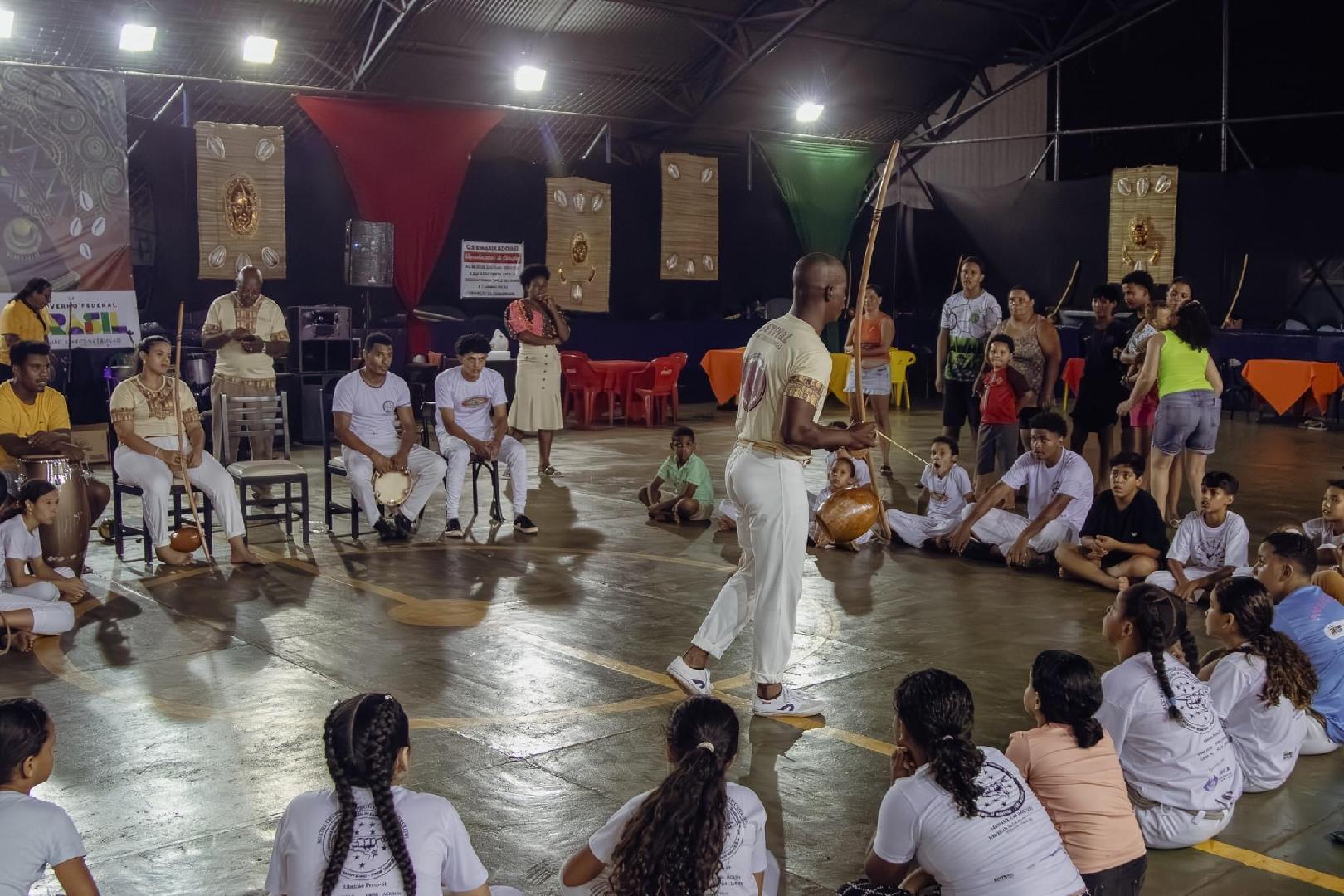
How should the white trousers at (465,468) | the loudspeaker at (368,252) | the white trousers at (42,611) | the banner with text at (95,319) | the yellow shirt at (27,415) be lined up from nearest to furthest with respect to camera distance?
the white trousers at (42,611), the yellow shirt at (27,415), the white trousers at (465,468), the banner with text at (95,319), the loudspeaker at (368,252)

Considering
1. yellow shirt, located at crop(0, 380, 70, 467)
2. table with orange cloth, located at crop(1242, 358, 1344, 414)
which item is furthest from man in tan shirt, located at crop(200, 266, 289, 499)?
table with orange cloth, located at crop(1242, 358, 1344, 414)

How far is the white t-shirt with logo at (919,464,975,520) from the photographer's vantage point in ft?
29.6

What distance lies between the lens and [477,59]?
1717cm

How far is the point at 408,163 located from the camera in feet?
55.0

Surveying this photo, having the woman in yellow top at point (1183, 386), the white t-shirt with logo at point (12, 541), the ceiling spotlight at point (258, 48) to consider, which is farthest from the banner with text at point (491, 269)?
the white t-shirt with logo at point (12, 541)

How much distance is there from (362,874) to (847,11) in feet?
56.6

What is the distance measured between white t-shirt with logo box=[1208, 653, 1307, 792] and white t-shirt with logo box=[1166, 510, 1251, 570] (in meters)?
2.50

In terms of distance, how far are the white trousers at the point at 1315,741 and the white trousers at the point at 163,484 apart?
6099 mm

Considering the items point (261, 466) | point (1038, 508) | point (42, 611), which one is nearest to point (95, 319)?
point (261, 466)

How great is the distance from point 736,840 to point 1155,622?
1703 millimetres

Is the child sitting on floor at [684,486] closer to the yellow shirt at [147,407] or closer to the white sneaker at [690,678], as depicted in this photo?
the yellow shirt at [147,407]

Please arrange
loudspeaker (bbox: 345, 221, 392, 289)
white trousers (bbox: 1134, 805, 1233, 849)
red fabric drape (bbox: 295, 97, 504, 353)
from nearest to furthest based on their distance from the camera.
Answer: white trousers (bbox: 1134, 805, 1233, 849) → loudspeaker (bbox: 345, 221, 392, 289) → red fabric drape (bbox: 295, 97, 504, 353)

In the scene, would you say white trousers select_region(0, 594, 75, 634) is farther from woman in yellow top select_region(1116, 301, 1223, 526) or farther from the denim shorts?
the denim shorts

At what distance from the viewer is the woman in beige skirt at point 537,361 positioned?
12117 mm
